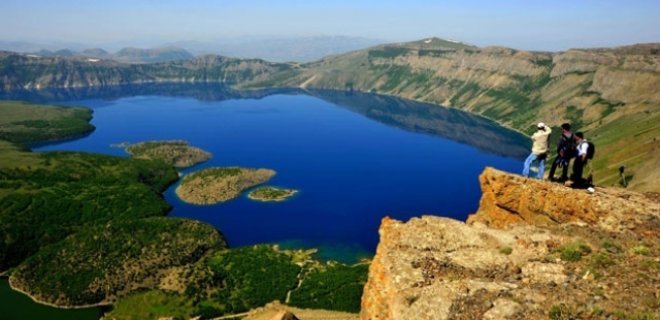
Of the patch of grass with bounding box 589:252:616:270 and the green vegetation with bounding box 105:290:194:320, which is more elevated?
the patch of grass with bounding box 589:252:616:270

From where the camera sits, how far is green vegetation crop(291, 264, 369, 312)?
9362 centimetres

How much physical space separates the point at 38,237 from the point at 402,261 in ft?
411

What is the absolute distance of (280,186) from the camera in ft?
620

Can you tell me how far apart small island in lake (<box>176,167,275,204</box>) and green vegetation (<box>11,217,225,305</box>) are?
45269mm

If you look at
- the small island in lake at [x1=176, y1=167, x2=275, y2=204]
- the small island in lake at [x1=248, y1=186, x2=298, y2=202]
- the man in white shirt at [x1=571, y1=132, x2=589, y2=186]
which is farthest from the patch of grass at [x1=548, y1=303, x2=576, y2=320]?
the small island in lake at [x1=176, y1=167, x2=275, y2=204]

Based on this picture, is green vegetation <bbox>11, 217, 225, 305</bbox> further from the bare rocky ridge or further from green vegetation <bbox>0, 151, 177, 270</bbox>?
the bare rocky ridge

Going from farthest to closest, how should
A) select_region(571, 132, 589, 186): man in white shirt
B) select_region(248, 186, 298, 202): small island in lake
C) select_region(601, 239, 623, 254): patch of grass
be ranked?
select_region(248, 186, 298, 202): small island in lake
select_region(571, 132, 589, 186): man in white shirt
select_region(601, 239, 623, 254): patch of grass

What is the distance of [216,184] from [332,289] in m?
95.3

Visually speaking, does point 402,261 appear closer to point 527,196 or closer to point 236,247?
point 527,196

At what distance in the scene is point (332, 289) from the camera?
323 ft

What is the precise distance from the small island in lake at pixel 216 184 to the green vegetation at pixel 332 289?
244 feet

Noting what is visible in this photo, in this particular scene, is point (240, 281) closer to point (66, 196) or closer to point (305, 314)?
point (305, 314)

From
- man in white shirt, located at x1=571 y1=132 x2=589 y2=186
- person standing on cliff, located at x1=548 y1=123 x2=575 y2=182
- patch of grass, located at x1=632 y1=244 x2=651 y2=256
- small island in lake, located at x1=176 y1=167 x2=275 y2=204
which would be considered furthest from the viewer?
small island in lake, located at x1=176 y1=167 x2=275 y2=204

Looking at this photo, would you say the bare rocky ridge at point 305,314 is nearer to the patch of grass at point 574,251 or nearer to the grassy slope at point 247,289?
the grassy slope at point 247,289
